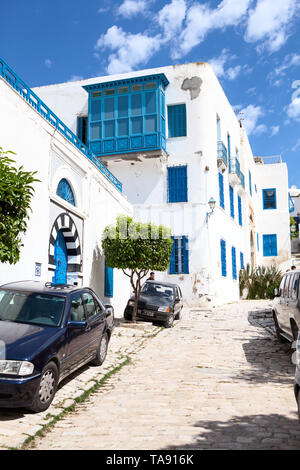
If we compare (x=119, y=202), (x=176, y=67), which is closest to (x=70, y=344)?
(x=119, y=202)

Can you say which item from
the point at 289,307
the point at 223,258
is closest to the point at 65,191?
the point at 289,307

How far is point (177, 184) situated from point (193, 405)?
1705cm

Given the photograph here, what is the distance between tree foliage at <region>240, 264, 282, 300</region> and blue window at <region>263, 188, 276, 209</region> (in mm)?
11105

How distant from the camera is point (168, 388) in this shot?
6715 millimetres

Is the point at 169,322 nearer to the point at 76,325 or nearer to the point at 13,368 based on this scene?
the point at 76,325

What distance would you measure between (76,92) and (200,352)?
1823 cm

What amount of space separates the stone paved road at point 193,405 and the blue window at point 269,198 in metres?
27.0

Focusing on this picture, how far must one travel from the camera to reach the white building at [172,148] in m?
Answer: 21.4

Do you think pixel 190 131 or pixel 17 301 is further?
pixel 190 131

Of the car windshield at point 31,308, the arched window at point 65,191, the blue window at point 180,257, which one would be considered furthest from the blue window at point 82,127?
the car windshield at point 31,308

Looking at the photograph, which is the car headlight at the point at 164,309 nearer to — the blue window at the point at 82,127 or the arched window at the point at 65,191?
the arched window at the point at 65,191

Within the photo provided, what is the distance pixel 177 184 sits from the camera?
72.5 feet

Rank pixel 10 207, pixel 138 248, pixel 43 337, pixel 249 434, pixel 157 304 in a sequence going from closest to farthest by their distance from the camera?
1. pixel 249 434
2. pixel 43 337
3. pixel 10 207
4. pixel 138 248
5. pixel 157 304
